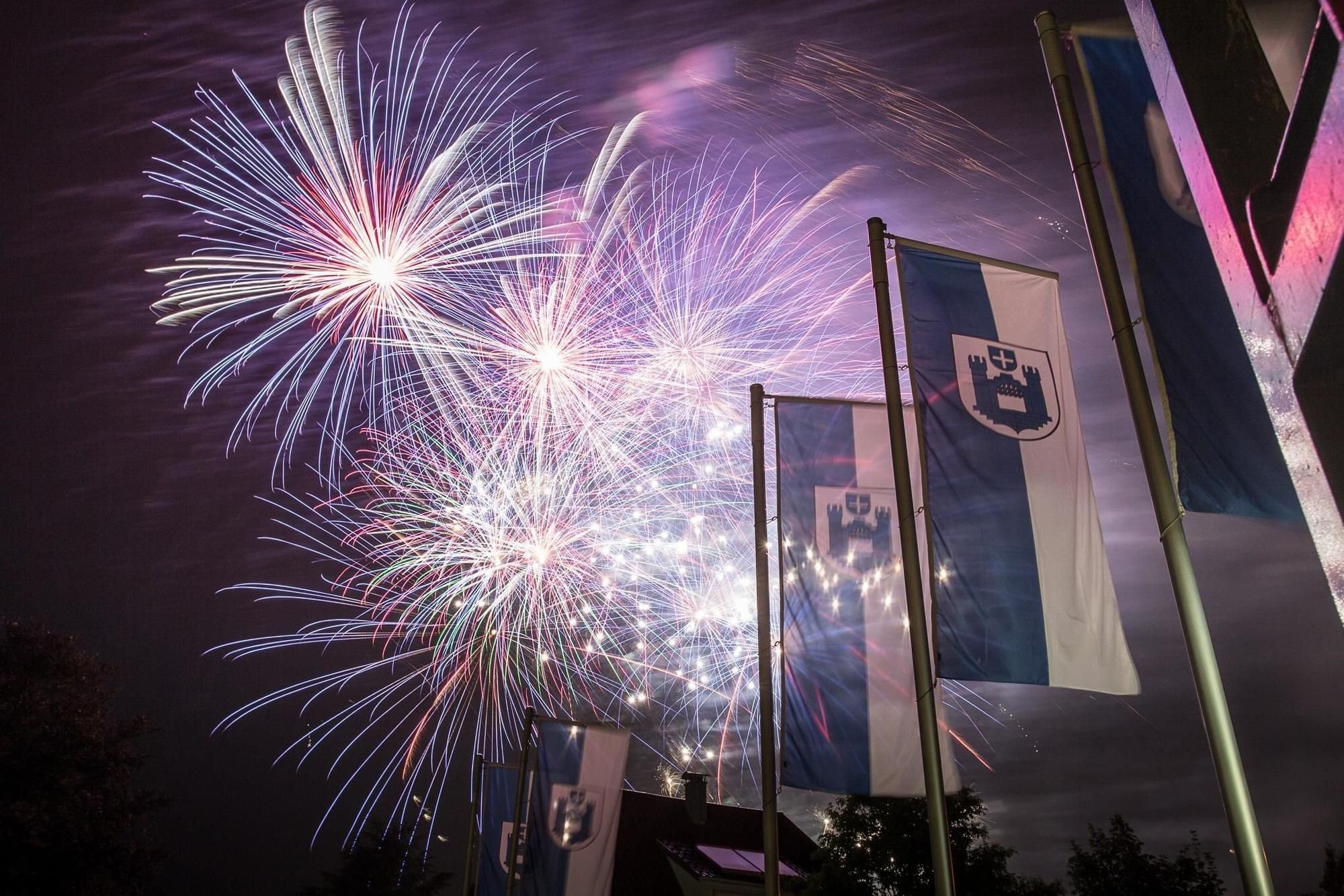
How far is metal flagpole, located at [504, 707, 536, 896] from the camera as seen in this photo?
669 inches

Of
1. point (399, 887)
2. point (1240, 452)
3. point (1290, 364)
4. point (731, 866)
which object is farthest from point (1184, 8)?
point (399, 887)

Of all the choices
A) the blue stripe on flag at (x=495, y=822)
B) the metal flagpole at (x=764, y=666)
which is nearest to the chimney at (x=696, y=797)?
the blue stripe on flag at (x=495, y=822)

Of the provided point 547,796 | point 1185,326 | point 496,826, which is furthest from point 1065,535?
point 496,826

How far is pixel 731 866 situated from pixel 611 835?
51.9 ft

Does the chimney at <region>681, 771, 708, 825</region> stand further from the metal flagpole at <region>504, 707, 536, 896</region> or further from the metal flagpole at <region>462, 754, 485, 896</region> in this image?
the metal flagpole at <region>504, 707, 536, 896</region>

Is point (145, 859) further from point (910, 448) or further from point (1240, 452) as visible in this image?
point (1240, 452)

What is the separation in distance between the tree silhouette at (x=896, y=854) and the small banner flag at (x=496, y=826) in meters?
12.0

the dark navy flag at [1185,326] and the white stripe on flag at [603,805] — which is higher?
the dark navy flag at [1185,326]

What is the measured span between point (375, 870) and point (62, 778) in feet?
93.5

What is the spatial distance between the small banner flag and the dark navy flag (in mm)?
15747

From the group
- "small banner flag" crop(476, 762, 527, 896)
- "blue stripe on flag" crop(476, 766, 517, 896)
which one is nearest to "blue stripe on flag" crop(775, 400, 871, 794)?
"small banner flag" crop(476, 762, 527, 896)

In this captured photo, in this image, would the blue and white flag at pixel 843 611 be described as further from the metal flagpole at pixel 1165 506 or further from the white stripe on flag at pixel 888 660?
the metal flagpole at pixel 1165 506

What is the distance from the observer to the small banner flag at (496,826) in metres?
19.0

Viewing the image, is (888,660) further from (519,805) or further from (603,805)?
(519,805)
